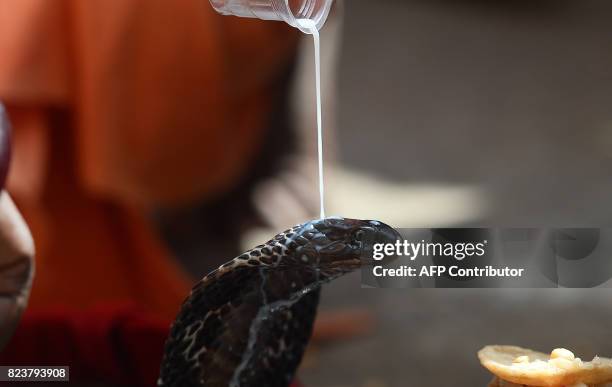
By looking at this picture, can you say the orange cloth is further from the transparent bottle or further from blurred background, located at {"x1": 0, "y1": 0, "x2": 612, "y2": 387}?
the transparent bottle

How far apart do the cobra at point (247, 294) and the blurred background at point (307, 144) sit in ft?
1.20

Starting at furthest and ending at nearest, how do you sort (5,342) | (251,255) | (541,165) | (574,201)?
(541,165) → (574,201) → (5,342) → (251,255)

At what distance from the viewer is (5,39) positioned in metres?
0.87

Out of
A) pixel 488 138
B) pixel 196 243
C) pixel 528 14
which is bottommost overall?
pixel 196 243

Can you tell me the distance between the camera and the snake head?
48 cm

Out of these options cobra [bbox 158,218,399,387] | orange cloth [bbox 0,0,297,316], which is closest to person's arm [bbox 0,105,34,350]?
cobra [bbox 158,218,399,387]

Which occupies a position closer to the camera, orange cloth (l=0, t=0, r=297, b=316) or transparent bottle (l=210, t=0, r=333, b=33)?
transparent bottle (l=210, t=0, r=333, b=33)

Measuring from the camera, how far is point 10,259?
0.58 meters

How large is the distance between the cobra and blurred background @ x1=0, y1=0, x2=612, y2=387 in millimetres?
365

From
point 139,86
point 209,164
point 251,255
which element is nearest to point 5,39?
point 139,86

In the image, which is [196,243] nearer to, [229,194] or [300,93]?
[229,194]

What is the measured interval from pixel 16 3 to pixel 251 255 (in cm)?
52

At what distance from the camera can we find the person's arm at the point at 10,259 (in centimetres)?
57

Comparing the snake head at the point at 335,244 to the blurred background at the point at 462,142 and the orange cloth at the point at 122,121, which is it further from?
the orange cloth at the point at 122,121
